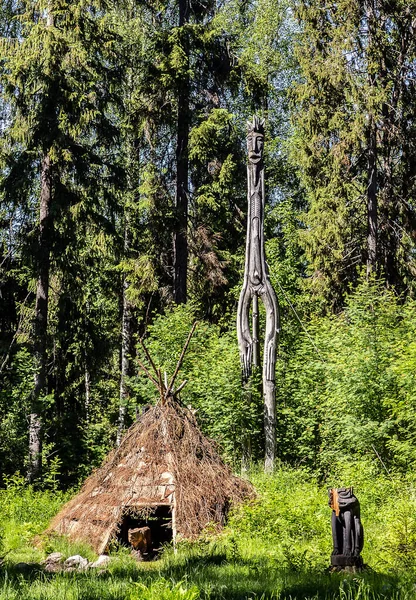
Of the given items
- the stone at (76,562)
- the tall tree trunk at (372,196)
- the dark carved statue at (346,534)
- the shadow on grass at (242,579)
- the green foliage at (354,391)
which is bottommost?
the stone at (76,562)

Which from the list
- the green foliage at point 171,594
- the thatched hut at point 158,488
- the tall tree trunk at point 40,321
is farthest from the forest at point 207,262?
the green foliage at point 171,594

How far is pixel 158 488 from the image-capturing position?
1182 cm

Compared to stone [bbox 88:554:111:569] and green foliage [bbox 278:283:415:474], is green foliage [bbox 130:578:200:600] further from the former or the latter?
green foliage [bbox 278:283:415:474]

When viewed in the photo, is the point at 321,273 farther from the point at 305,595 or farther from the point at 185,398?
the point at 305,595

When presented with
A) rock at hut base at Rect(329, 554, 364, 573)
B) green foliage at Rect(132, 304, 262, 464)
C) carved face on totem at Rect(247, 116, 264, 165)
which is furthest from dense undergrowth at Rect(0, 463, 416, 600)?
carved face on totem at Rect(247, 116, 264, 165)

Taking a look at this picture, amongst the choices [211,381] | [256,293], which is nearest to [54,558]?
[211,381]

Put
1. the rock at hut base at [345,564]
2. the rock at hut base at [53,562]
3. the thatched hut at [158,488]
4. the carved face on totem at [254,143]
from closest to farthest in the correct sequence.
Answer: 1. the rock at hut base at [345,564]
2. the rock at hut base at [53,562]
3. the thatched hut at [158,488]
4. the carved face on totem at [254,143]

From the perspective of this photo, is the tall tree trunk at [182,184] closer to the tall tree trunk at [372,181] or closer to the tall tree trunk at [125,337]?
the tall tree trunk at [125,337]

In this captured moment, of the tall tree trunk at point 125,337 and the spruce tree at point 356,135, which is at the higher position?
the spruce tree at point 356,135

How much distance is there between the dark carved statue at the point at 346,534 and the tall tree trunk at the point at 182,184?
45.8 ft

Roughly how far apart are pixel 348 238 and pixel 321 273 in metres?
1.12

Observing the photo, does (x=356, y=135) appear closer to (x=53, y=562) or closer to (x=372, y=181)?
(x=372, y=181)

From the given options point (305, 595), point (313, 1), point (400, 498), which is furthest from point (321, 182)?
point (305, 595)

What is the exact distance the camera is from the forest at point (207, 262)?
42.7 ft
